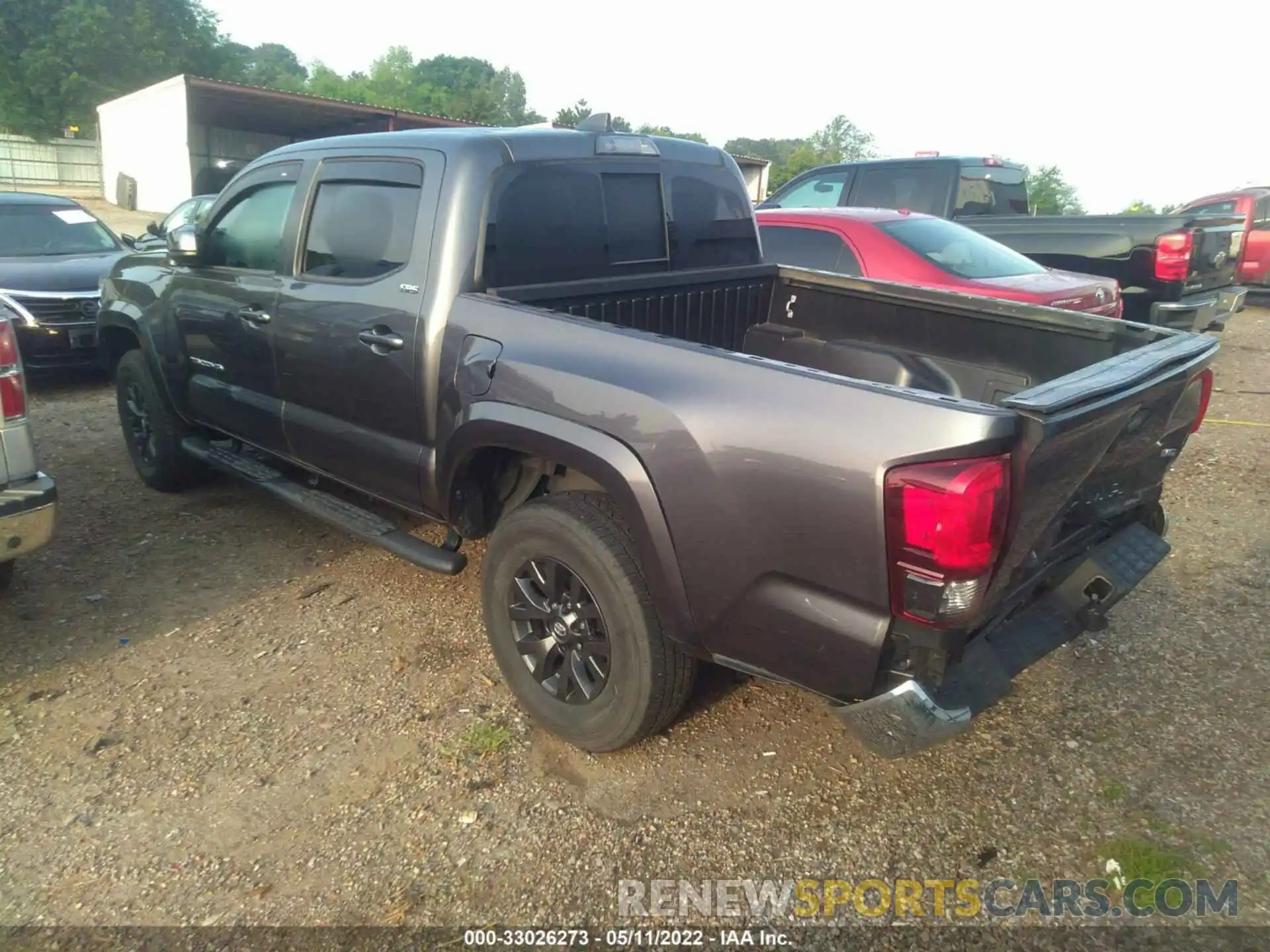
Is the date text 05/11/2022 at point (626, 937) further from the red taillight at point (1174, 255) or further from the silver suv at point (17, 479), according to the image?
the red taillight at point (1174, 255)

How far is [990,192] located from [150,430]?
7680 millimetres

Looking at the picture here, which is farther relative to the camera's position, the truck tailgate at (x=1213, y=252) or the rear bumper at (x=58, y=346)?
the truck tailgate at (x=1213, y=252)

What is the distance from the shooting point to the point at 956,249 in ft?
20.5

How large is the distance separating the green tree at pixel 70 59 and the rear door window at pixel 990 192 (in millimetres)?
47644

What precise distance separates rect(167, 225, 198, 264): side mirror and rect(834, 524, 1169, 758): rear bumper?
3.83 meters

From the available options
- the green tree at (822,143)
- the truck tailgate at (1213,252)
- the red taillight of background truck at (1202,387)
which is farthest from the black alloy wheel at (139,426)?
the green tree at (822,143)

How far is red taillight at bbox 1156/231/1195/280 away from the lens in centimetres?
740

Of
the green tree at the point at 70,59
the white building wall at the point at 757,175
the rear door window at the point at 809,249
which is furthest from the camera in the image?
the green tree at the point at 70,59

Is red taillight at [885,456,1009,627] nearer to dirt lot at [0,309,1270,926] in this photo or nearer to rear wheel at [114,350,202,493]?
dirt lot at [0,309,1270,926]

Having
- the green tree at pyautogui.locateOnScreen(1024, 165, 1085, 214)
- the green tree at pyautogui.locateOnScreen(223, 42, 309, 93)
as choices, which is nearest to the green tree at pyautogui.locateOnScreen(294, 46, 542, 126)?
the green tree at pyautogui.locateOnScreen(223, 42, 309, 93)

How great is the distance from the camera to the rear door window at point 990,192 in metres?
8.49

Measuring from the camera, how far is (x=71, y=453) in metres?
6.04

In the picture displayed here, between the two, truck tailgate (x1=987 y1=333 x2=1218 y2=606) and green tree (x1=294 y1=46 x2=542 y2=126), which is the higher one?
green tree (x1=294 y1=46 x2=542 y2=126)

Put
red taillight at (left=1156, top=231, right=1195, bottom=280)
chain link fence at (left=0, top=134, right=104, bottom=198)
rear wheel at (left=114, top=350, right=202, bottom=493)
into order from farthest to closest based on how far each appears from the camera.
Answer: chain link fence at (left=0, top=134, right=104, bottom=198) < red taillight at (left=1156, top=231, right=1195, bottom=280) < rear wheel at (left=114, top=350, right=202, bottom=493)
